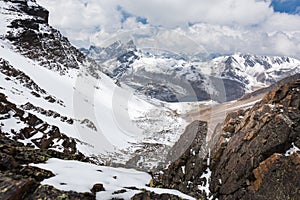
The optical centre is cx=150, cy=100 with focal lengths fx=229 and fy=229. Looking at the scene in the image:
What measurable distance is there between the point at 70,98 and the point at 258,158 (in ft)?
210

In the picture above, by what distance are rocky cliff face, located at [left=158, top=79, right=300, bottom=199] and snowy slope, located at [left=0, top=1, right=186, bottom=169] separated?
23048mm

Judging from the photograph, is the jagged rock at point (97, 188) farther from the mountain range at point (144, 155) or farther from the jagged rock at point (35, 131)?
the jagged rock at point (35, 131)

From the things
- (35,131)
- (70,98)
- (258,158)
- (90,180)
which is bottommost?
(90,180)

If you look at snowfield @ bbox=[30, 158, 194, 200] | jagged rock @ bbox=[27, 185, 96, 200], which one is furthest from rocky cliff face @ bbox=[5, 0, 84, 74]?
jagged rock @ bbox=[27, 185, 96, 200]

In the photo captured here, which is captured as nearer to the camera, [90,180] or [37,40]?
[90,180]

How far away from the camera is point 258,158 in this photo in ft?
62.6

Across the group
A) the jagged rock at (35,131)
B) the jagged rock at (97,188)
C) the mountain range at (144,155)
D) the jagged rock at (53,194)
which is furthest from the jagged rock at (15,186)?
the jagged rock at (35,131)

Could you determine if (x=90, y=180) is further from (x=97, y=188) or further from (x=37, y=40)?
(x=37, y=40)

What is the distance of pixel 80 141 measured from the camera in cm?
4609

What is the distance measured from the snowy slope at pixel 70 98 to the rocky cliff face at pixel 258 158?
23048 millimetres

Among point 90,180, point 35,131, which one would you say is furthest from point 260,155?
point 35,131

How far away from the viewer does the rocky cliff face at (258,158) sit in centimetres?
1683

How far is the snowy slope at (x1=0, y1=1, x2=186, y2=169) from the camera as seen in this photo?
4888 centimetres

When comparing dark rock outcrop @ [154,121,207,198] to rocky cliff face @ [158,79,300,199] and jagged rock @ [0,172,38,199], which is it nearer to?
rocky cliff face @ [158,79,300,199]
